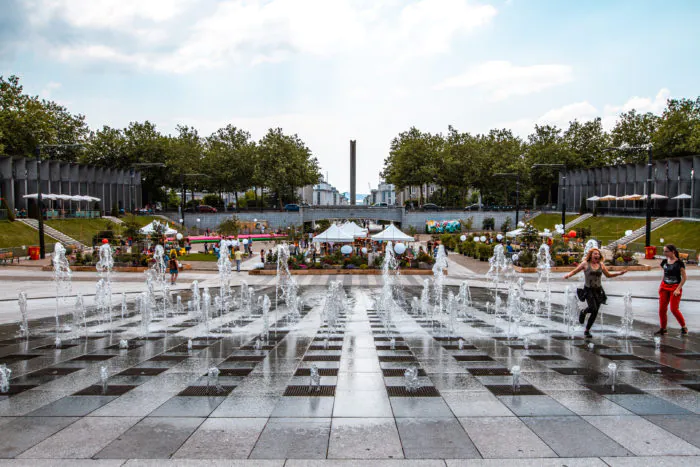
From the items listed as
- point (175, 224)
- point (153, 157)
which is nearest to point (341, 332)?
point (175, 224)

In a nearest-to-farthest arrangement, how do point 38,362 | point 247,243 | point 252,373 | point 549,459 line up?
point 549,459
point 252,373
point 38,362
point 247,243

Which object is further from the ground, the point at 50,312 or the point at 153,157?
the point at 153,157

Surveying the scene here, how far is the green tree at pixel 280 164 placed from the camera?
80188 mm

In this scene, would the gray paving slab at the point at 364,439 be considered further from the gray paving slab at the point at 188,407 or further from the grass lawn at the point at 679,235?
the grass lawn at the point at 679,235

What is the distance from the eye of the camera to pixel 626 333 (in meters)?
11.8

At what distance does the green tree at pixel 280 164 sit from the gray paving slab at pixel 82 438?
73869mm

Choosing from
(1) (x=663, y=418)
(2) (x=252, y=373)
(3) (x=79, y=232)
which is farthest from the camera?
(3) (x=79, y=232)

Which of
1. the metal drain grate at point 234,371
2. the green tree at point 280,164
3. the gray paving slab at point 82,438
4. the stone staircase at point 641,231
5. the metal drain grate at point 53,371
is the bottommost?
the metal drain grate at point 234,371

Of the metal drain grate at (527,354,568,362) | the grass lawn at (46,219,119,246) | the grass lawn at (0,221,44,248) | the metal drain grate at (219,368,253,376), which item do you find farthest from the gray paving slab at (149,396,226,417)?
the grass lawn at (46,219,119,246)

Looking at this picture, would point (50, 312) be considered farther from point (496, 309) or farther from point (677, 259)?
point (677, 259)

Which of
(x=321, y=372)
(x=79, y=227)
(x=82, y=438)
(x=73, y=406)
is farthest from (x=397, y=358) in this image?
(x=79, y=227)

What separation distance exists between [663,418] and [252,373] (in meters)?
5.58

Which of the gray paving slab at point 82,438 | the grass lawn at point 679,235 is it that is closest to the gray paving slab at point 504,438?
the gray paving slab at point 82,438

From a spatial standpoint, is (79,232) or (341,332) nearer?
(341,332)
